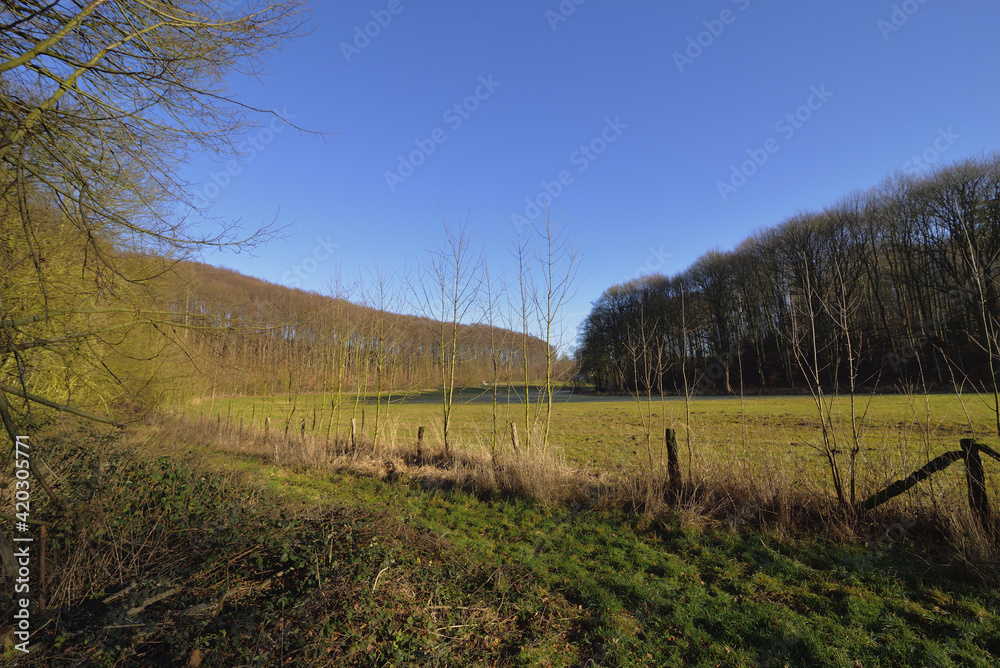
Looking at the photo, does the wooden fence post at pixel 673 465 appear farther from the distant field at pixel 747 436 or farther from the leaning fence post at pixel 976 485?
the leaning fence post at pixel 976 485

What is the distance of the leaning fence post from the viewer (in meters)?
4.14

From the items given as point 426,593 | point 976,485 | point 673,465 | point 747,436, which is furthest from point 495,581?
point 747,436

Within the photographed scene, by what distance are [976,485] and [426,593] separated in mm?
5594

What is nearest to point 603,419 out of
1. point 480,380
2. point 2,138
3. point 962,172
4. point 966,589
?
point 480,380

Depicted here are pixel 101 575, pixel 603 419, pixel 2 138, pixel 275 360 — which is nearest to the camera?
pixel 2 138

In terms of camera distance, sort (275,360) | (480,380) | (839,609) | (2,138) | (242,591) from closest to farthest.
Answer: (2,138)
(242,591)
(839,609)
(275,360)
(480,380)

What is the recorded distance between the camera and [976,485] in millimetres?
4238

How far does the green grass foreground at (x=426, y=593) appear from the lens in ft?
9.12

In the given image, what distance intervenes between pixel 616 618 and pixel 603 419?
15.9 metres

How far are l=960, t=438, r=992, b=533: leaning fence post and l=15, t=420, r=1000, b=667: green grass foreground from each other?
61 centimetres

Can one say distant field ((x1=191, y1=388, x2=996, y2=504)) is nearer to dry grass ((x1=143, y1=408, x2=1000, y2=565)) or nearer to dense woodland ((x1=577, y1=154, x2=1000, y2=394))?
dry grass ((x1=143, y1=408, x2=1000, y2=565))

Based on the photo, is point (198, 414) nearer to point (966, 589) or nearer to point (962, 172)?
point (966, 589)

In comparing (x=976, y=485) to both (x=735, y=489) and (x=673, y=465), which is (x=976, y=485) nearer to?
(x=735, y=489)

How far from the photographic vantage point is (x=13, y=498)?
376cm
